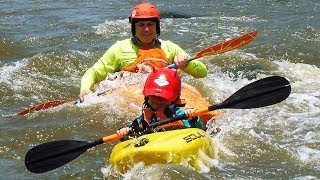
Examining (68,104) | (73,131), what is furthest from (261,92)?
(68,104)

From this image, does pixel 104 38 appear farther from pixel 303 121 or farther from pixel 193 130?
pixel 193 130

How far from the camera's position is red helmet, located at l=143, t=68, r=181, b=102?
4891 mm

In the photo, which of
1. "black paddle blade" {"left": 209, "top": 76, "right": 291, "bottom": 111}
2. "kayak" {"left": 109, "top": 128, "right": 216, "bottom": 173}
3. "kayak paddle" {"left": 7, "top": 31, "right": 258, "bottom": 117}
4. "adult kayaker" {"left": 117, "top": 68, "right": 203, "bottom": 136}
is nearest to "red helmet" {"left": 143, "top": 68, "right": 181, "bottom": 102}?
"adult kayaker" {"left": 117, "top": 68, "right": 203, "bottom": 136}

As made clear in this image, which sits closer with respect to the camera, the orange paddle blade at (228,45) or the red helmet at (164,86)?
the red helmet at (164,86)

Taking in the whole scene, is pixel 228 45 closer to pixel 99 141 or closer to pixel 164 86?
pixel 164 86

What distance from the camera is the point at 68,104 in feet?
22.5

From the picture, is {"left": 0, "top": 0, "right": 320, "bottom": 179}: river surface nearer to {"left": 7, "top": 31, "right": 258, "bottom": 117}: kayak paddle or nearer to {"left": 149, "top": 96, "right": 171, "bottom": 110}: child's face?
{"left": 7, "top": 31, "right": 258, "bottom": 117}: kayak paddle

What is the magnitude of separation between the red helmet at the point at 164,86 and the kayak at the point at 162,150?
0.40m

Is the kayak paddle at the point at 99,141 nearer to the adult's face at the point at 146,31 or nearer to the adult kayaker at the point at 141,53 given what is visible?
the adult kayaker at the point at 141,53

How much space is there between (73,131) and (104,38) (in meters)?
5.52

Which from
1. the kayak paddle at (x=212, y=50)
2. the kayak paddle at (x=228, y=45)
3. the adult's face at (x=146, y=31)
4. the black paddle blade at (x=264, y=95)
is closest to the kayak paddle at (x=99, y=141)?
the black paddle blade at (x=264, y=95)

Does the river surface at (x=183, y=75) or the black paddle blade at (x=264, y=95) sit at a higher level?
the black paddle blade at (x=264, y=95)

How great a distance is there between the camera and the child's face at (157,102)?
4.98m

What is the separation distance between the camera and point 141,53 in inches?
267
